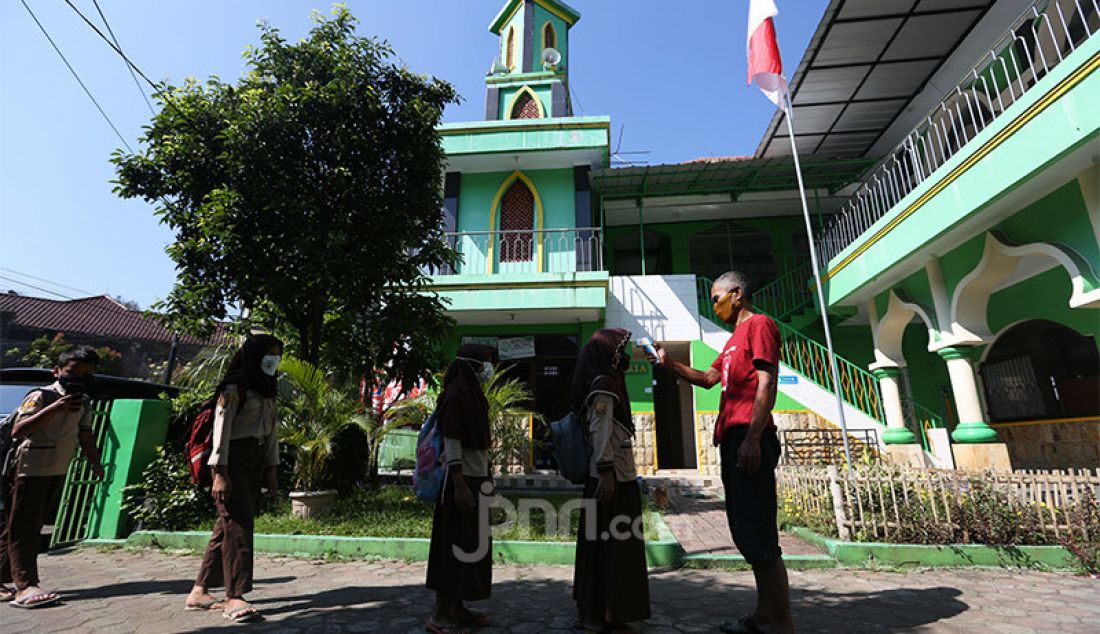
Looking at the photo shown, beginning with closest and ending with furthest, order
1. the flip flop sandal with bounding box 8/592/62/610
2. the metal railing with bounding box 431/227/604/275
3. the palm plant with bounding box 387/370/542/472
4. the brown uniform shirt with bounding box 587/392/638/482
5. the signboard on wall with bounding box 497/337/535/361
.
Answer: the brown uniform shirt with bounding box 587/392/638/482
the flip flop sandal with bounding box 8/592/62/610
the palm plant with bounding box 387/370/542/472
the signboard on wall with bounding box 497/337/535/361
the metal railing with bounding box 431/227/604/275

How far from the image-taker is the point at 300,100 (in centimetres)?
634

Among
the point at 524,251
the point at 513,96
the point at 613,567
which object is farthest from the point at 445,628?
the point at 513,96

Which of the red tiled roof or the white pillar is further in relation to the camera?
the red tiled roof

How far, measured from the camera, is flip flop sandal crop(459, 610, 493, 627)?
298cm

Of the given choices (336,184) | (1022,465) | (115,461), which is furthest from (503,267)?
(1022,465)

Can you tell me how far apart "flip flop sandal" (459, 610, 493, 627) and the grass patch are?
5.39 feet

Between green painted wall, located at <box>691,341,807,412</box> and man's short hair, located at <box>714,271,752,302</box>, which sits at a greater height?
green painted wall, located at <box>691,341,807,412</box>

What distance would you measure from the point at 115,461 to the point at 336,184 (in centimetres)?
397

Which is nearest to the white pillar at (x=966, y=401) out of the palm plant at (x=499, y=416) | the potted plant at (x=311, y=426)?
the palm plant at (x=499, y=416)

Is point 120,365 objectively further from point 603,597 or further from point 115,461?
point 603,597

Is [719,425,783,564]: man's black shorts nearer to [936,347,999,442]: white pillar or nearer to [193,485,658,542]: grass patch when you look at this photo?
[193,485,658,542]: grass patch

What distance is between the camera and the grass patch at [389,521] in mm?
5348

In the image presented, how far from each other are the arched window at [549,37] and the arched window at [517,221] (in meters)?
4.73

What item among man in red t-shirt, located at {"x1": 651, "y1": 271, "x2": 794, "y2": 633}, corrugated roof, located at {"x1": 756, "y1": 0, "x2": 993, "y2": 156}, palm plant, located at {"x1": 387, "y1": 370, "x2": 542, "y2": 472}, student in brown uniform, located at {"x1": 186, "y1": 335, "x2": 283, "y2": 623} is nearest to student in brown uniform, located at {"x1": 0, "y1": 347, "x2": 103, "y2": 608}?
student in brown uniform, located at {"x1": 186, "y1": 335, "x2": 283, "y2": 623}
